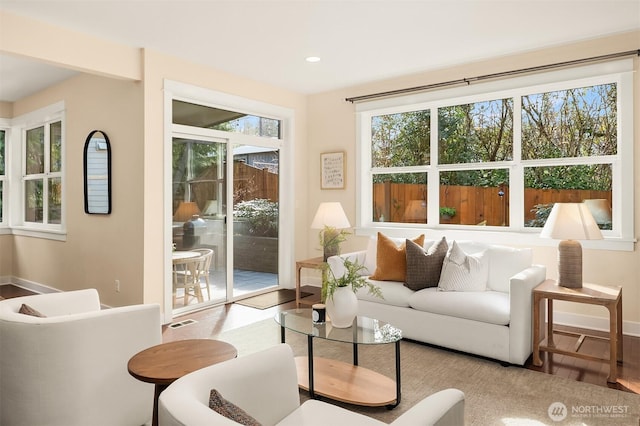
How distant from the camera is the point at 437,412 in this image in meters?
1.23

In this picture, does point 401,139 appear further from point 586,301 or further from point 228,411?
point 228,411

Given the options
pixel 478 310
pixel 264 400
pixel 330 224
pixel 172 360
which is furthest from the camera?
pixel 330 224

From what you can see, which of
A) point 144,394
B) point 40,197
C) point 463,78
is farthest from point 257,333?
point 40,197

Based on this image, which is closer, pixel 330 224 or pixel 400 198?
pixel 330 224

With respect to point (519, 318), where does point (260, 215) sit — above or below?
above

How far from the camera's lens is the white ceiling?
3211 mm

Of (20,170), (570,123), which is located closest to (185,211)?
(20,170)

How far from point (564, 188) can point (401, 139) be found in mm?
1824

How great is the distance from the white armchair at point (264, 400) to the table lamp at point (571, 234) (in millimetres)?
2323

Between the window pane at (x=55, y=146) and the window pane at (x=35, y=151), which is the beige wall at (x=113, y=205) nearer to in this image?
the window pane at (x=55, y=146)

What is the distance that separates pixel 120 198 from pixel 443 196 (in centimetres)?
343

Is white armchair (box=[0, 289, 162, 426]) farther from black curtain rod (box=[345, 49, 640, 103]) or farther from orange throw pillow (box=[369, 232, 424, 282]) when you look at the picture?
black curtain rod (box=[345, 49, 640, 103])

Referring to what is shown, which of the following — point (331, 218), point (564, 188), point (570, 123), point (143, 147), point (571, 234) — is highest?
point (570, 123)

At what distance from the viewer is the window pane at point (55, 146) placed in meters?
5.64
